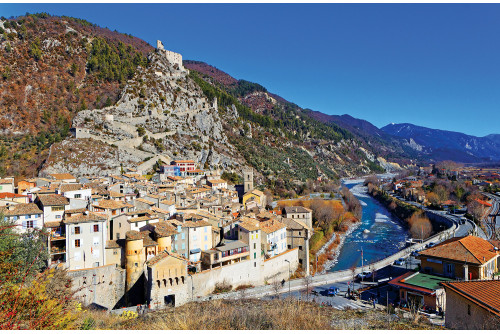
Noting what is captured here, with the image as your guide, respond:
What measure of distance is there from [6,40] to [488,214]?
97775 mm

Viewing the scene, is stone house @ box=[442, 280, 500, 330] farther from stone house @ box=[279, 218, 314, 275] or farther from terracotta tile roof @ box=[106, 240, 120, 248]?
stone house @ box=[279, 218, 314, 275]

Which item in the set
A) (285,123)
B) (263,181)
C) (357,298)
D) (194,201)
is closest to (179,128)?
(263,181)

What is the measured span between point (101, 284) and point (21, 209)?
765 cm

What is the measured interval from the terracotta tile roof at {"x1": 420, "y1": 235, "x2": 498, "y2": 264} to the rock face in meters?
43.8

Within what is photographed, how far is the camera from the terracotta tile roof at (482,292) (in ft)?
27.0

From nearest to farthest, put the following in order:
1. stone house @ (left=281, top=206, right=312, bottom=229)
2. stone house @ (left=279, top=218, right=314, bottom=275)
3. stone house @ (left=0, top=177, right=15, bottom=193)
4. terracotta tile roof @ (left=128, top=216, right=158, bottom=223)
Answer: terracotta tile roof @ (left=128, top=216, right=158, bottom=223), stone house @ (left=279, top=218, right=314, bottom=275), stone house @ (left=0, top=177, right=15, bottom=193), stone house @ (left=281, top=206, right=312, bottom=229)

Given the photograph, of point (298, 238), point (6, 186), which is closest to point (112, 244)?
point (298, 238)

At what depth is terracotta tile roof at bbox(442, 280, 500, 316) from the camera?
8.22m

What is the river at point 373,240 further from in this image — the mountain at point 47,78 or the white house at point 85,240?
the mountain at point 47,78

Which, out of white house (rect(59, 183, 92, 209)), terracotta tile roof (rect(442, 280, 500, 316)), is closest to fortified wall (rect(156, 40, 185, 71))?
white house (rect(59, 183, 92, 209))

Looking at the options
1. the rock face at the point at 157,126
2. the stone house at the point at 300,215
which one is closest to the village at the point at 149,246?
the stone house at the point at 300,215

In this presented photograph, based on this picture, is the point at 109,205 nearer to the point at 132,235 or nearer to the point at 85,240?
the point at 85,240

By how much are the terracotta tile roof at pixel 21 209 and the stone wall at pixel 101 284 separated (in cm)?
588

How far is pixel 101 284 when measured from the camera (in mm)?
18344
